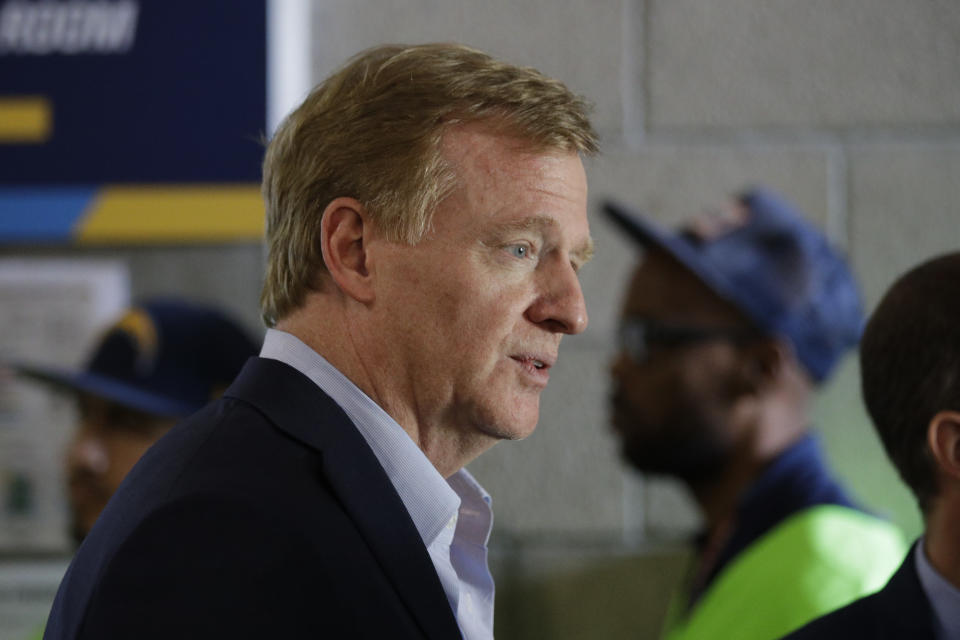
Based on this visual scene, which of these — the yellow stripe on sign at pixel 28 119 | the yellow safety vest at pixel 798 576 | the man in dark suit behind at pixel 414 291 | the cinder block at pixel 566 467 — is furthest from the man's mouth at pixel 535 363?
the yellow stripe on sign at pixel 28 119

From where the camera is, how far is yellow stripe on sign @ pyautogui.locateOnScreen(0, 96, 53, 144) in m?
2.45

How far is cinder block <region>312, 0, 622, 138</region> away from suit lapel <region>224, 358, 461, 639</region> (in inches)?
61.2

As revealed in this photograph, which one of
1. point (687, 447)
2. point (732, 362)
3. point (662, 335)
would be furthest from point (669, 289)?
point (687, 447)

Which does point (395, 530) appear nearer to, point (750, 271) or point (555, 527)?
point (750, 271)

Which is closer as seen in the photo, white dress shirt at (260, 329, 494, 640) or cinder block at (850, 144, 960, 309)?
white dress shirt at (260, 329, 494, 640)

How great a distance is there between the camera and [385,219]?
96cm

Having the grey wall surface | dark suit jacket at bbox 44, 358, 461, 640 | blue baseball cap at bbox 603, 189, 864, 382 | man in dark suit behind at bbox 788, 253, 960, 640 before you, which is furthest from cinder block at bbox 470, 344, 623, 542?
dark suit jacket at bbox 44, 358, 461, 640

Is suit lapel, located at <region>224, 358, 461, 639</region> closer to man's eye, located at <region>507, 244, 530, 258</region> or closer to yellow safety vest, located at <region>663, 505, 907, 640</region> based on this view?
man's eye, located at <region>507, 244, 530, 258</region>

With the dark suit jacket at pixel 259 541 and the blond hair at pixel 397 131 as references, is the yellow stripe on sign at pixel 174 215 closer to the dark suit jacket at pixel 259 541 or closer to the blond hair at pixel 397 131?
the blond hair at pixel 397 131

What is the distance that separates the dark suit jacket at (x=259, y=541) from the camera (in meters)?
0.73

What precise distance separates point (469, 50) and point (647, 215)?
137cm

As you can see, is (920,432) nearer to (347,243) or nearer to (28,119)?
(347,243)

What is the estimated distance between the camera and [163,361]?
2160mm

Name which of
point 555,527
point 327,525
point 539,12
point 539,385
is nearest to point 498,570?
point 555,527
